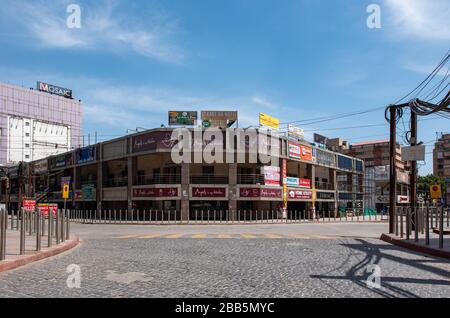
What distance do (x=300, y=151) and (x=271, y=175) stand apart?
262 inches

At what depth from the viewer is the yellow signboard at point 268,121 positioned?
48375mm

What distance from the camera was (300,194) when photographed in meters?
48.2

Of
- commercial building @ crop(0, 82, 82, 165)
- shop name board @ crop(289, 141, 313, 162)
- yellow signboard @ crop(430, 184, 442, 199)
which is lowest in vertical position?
yellow signboard @ crop(430, 184, 442, 199)

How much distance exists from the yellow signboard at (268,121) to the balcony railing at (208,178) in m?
8.52

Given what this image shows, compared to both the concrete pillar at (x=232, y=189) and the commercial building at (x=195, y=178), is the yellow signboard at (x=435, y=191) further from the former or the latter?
the concrete pillar at (x=232, y=189)

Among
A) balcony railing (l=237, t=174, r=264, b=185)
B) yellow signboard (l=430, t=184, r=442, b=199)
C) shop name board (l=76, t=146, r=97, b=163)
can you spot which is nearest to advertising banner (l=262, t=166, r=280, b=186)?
balcony railing (l=237, t=174, r=264, b=185)

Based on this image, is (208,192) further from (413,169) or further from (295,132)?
(413,169)

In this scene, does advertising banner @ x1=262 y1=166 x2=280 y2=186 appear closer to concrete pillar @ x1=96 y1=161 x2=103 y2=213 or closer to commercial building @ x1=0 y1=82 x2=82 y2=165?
concrete pillar @ x1=96 y1=161 x2=103 y2=213

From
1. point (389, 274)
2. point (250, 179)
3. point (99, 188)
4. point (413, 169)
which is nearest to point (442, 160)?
point (250, 179)

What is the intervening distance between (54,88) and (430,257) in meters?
126

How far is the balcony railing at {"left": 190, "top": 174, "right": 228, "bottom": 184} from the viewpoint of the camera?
42875 millimetres

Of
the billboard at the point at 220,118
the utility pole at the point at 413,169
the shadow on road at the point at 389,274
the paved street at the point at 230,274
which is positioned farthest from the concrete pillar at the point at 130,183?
the shadow on road at the point at 389,274

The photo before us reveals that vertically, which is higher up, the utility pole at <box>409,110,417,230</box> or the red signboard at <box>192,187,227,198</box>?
the utility pole at <box>409,110,417,230</box>

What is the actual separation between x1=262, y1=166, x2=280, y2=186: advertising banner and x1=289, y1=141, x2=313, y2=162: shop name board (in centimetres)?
330
